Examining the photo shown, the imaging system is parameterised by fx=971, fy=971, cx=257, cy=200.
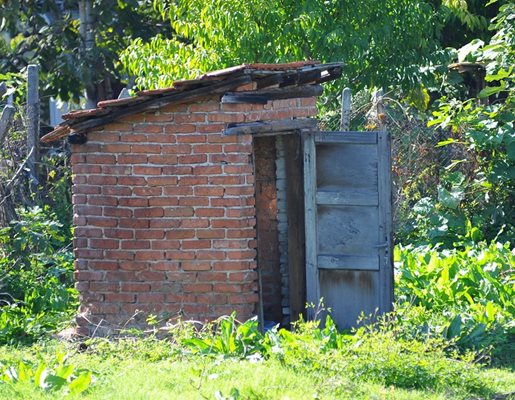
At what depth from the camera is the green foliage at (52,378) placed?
6.09 meters

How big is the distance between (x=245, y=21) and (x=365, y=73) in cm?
195

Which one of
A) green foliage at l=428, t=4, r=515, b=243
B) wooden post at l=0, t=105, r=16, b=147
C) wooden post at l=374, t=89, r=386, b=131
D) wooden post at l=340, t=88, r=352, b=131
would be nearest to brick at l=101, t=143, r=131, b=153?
wooden post at l=0, t=105, r=16, b=147

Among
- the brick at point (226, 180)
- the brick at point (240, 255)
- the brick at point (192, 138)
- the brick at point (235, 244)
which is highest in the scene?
the brick at point (192, 138)

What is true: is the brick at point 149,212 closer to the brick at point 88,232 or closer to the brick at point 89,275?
the brick at point 88,232

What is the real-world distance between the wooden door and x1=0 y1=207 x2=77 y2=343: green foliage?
249cm

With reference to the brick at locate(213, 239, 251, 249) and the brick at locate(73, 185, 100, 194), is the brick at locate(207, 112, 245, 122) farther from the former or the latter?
the brick at locate(73, 185, 100, 194)

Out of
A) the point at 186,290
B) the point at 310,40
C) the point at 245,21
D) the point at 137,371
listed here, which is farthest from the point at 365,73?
the point at 137,371

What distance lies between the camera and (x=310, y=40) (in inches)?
469

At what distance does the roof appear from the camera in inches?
305

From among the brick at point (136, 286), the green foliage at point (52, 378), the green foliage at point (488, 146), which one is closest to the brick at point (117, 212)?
the brick at point (136, 286)

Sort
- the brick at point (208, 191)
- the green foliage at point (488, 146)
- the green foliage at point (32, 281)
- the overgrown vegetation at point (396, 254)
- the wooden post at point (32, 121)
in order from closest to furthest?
the overgrown vegetation at point (396, 254) < the brick at point (208, 191) < the green foliage at point (32, 281) < the wooden post at point (32, 121) < the green foliage at point (488, 146)

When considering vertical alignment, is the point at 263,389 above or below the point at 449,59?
below

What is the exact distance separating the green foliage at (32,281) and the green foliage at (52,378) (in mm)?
2064

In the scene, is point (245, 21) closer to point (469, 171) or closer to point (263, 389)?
point (469, 171)
